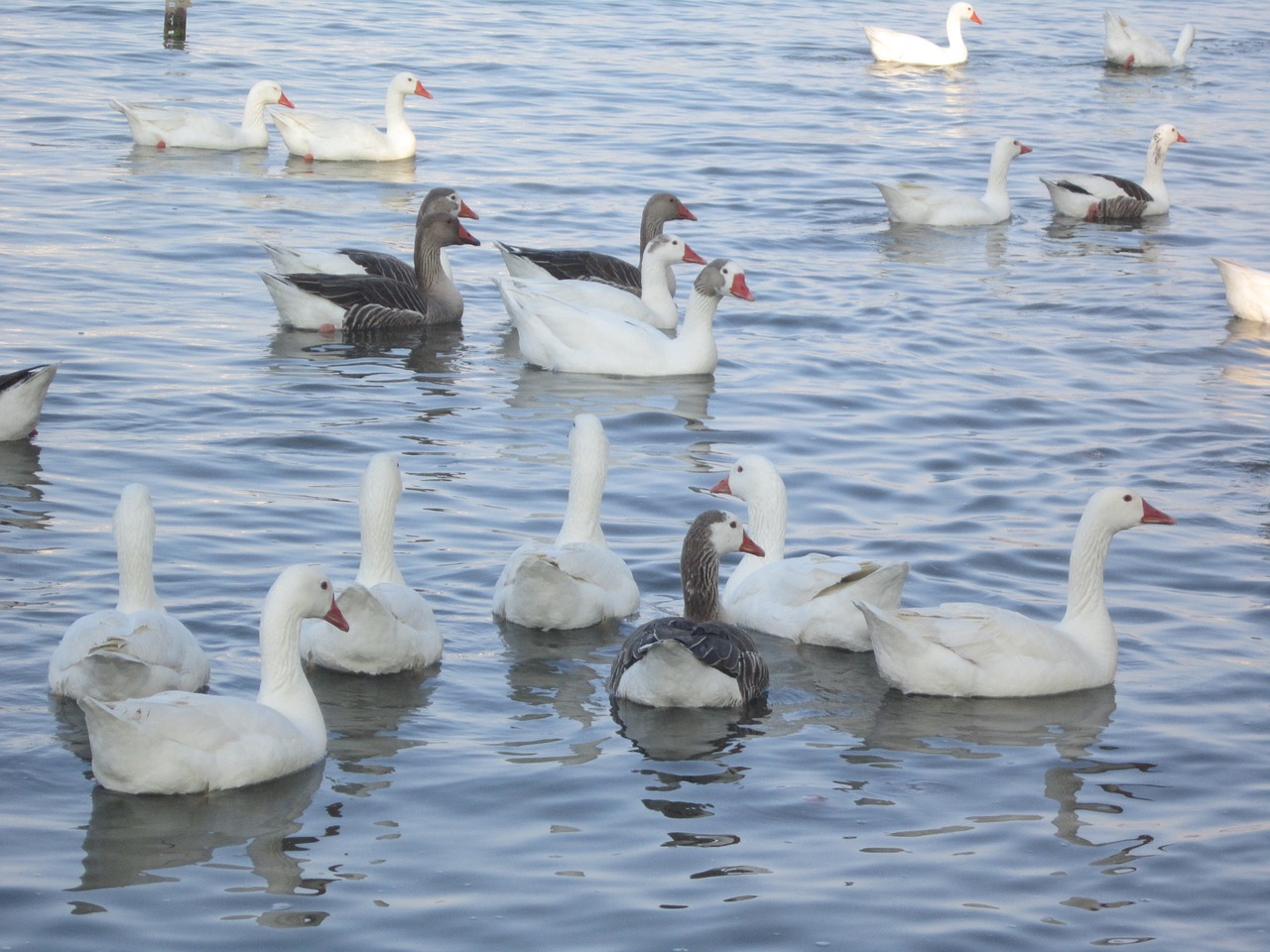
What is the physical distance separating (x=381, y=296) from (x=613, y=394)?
239 cm

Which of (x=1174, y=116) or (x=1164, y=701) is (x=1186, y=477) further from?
(x=1174, y=116)

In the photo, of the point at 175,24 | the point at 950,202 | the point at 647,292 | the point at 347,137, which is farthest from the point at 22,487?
the point at 175,24

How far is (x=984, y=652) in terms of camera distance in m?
8.66

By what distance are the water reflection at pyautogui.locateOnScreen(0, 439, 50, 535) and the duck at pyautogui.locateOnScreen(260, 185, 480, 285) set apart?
361 cm

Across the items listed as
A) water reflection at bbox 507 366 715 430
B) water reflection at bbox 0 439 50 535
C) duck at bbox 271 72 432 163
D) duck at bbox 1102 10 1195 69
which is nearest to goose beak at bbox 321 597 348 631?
water reflection at bbox 0 439 50 535

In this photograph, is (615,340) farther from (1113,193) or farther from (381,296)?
(1113,193)

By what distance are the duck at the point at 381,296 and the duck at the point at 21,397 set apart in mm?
3242

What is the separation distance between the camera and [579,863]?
6.82 meters

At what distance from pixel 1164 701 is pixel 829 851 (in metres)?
2.55

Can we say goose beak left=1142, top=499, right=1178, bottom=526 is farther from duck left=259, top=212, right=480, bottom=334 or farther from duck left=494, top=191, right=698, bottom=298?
duck left=259, top=212, right=480, bottom=334

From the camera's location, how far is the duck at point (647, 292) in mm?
14945

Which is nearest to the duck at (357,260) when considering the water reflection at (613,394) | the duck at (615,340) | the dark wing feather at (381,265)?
the dark wing feather at (381,265)

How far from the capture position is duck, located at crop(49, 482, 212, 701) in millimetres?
7617

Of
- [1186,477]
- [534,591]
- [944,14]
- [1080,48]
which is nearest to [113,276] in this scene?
[534,591]
